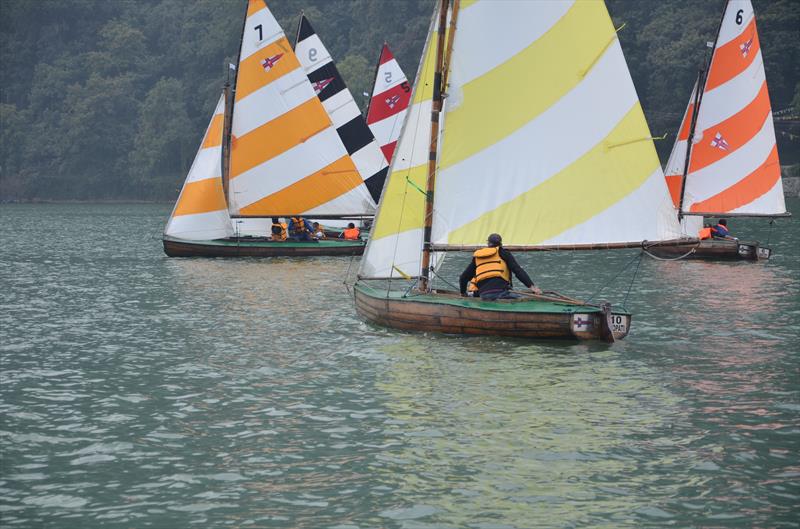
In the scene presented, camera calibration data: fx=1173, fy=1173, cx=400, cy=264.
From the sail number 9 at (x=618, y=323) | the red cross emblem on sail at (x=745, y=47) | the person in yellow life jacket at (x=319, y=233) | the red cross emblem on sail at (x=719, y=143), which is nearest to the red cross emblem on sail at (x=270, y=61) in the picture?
the person in yellow life jacket at (x=319, y=233)

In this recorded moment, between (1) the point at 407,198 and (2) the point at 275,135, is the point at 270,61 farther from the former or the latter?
(1) the point at 407,198

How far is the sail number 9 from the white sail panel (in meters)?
2.00

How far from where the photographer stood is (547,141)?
2325 centimetres

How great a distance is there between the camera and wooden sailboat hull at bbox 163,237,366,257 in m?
42.4

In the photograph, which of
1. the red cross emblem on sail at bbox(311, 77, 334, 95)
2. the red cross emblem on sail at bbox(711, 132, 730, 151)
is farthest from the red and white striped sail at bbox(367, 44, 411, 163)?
the red cross emblem on sail at bbox(711, 132, 730, 151)

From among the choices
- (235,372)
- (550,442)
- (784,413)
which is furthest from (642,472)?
(235,372)

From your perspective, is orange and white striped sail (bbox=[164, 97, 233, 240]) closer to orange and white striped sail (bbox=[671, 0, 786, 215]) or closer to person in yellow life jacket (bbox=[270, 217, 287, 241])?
person in yellow life jacket (bbox=[270, 217, 287, 241])

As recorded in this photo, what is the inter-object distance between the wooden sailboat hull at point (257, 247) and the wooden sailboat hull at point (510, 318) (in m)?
19.5

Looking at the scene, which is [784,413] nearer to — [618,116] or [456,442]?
[456,442]

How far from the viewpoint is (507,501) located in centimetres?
1223

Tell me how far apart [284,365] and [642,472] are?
854 cm

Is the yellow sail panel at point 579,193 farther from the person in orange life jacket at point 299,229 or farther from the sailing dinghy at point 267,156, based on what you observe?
the person in orange life jacket at point 299,229

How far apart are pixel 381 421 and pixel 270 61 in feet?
95.4

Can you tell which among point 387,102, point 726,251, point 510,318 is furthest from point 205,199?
point 510,318
